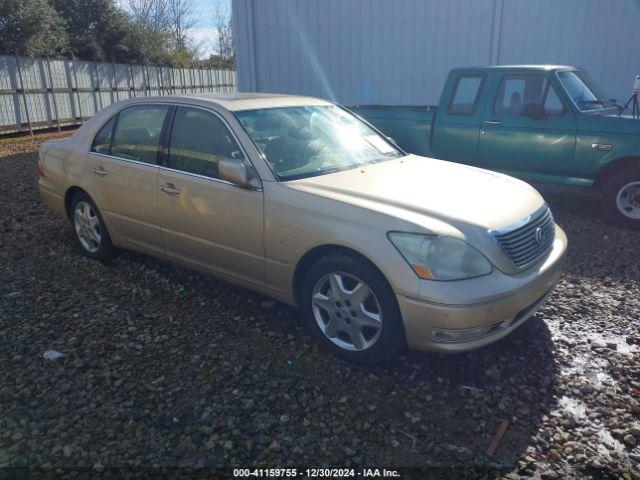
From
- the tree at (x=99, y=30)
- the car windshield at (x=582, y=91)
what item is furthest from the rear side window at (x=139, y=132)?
the tree at (x=99, y=30)

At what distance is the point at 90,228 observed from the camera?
509 centimetres

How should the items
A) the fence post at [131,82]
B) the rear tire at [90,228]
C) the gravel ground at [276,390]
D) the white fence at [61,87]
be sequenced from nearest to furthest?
the gravel ground at [276,390] → the rear tire at [90,228] → the white fence at [61,87] → the fence post at [131,82]

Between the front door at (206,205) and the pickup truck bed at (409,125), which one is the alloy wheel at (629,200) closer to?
the pickup truck bed at (409,125)

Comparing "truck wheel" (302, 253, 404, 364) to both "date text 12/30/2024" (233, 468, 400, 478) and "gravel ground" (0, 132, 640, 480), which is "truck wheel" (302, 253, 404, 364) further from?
"date text 12/30/2024" (233, 468, 400, 478)

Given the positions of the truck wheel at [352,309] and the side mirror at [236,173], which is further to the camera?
the side mirror at [236,173]

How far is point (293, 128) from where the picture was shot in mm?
4098

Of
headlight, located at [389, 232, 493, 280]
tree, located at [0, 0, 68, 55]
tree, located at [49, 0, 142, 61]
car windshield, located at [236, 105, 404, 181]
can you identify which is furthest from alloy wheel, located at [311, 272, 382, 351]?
tree, located at [49, 0, 142, 61]

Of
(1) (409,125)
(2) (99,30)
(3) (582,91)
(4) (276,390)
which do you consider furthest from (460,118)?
(2) (99,30)

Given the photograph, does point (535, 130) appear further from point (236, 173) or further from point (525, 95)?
point (236, 173)

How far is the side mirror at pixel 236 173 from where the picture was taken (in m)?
3.55

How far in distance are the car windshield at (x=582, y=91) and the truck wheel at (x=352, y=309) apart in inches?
190

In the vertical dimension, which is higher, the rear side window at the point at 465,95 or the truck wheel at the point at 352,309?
the rear side window at the point at 465,95

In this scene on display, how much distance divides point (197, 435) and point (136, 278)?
91.7 inches

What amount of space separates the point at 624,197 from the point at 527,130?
1408 millimetres
